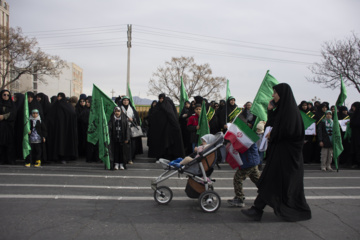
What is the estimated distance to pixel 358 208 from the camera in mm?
5980

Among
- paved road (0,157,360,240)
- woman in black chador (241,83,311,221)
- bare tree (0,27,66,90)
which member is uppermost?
bare tree (0,27,66,90)

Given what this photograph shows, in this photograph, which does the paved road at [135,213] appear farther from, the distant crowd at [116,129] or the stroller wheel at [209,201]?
the distant crowd at [116,129]

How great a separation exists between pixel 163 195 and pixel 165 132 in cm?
566

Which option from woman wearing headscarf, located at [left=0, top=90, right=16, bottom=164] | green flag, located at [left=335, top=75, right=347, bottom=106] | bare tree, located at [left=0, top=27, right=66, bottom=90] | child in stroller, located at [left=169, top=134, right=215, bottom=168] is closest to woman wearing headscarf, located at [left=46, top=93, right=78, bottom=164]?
woman wearing headscarf, located at [left=0, top=90, right=16, bottom=164]

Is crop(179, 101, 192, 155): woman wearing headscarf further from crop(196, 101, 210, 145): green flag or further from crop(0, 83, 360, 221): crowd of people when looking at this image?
crop(196, 101, 210, 145): green flag

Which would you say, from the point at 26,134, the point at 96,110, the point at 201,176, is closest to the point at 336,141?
the point at 201,176

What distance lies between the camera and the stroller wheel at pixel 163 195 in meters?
5.95

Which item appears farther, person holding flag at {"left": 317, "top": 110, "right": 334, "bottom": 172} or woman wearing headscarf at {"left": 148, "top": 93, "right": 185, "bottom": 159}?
woman wearing headscarf at {"left": 148, "top": 93, "right": 185, "bottom": 159}

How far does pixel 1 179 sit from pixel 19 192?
1622mm

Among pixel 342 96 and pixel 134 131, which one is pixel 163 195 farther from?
pixel 342 96

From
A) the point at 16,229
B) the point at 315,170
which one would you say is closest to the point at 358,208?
the point at 315,170

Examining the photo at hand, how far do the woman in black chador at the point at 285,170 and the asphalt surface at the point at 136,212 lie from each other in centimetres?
20

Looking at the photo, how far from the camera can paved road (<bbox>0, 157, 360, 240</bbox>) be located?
178 inches

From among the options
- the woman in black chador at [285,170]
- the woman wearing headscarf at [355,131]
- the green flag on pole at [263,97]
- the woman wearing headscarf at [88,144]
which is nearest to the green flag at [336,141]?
the woman wearing headscarf at [355,131]
